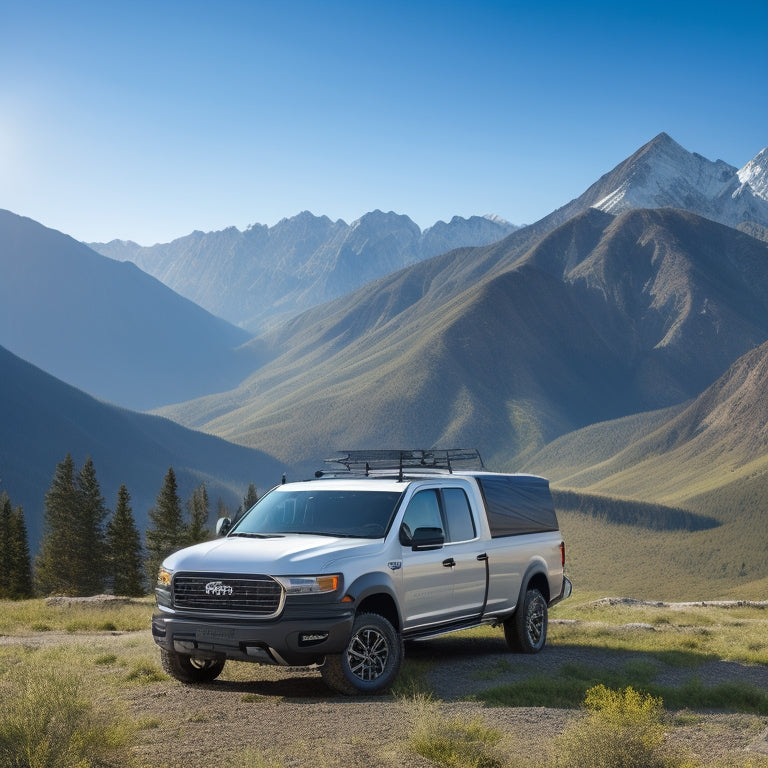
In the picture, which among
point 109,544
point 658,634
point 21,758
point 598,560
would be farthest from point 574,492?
point 21,758

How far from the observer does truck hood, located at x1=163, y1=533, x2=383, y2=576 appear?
10.5m

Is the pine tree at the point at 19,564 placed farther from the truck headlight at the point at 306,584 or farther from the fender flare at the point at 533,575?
the truck headlight at the point at 306,584

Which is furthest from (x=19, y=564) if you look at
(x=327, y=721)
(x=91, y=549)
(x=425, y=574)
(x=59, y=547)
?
(x=327, y=721)

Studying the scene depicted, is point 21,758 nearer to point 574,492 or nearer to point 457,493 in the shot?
point 457,493

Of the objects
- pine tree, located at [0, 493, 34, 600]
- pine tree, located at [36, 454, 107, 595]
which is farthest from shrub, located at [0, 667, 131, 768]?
pine tree, located at [36, 454, 107, 595]

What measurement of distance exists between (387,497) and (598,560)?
413ft

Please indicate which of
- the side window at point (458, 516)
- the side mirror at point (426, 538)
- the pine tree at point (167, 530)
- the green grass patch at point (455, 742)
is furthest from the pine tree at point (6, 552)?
the green grass patch at point (455, 742)

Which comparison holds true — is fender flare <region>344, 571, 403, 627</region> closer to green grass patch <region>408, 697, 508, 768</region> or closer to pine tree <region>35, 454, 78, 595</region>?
green grass patch <region>408, 697, 508, 768</region>

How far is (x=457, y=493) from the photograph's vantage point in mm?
13203

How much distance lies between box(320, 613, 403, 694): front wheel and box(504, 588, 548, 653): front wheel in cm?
339

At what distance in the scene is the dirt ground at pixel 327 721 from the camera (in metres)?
7.96

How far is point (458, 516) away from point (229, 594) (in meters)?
3.65

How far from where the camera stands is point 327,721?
9.22m

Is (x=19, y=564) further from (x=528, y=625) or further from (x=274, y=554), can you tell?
(x=274, y=554)
